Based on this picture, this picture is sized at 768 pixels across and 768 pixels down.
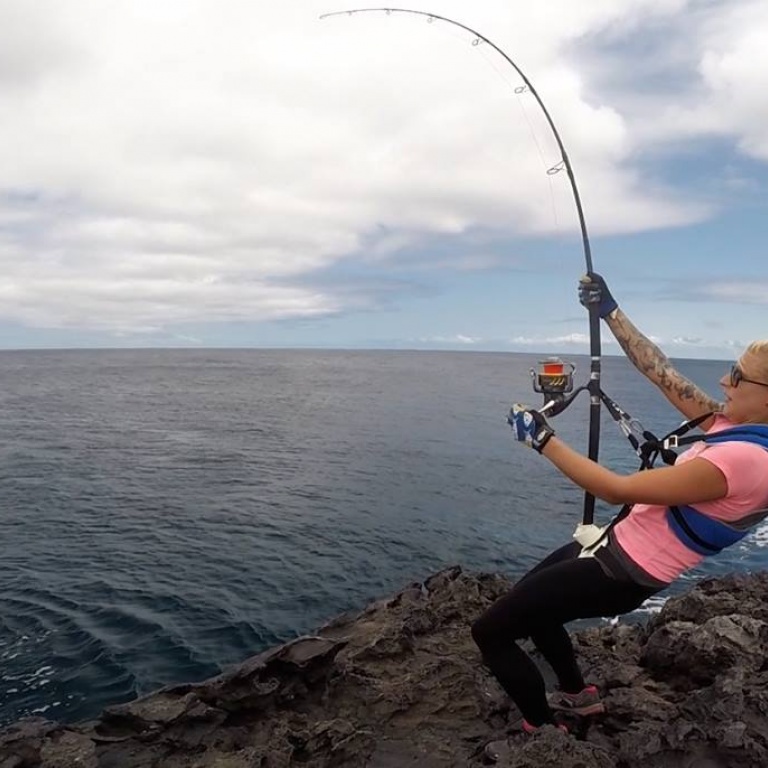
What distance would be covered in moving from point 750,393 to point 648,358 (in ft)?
4.61

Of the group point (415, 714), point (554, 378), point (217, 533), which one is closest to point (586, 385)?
point (554, 378)

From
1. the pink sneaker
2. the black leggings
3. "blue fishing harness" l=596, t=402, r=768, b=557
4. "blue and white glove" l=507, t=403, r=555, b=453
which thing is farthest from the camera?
the pink sneaker

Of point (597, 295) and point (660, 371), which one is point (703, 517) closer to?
point (660, 371)

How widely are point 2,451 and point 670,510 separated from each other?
128 feet

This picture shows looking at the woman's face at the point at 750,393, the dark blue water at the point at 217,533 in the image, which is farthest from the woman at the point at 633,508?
the dark blue water at the point at 217,533

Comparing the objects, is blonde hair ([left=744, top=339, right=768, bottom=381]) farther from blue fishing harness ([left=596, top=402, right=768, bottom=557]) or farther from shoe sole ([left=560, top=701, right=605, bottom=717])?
shoe sole ([left=560, top=701, right=605, bottom=717])

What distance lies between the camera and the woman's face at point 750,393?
13.5ft

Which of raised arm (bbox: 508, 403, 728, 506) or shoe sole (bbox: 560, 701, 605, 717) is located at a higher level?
raised arm (bbox: 508, 403, 728, 506)

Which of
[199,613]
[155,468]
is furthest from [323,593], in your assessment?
[155,468]

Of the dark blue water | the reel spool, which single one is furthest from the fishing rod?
the dark blue water

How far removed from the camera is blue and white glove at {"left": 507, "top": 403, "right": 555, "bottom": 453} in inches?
171

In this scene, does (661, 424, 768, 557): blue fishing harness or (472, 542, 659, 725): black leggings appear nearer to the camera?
(661, 424, 768, 557): blue fishing harness

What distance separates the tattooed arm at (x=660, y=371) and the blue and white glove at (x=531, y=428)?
1565 millimetres

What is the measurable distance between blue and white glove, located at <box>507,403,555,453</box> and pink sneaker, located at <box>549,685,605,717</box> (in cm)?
323
